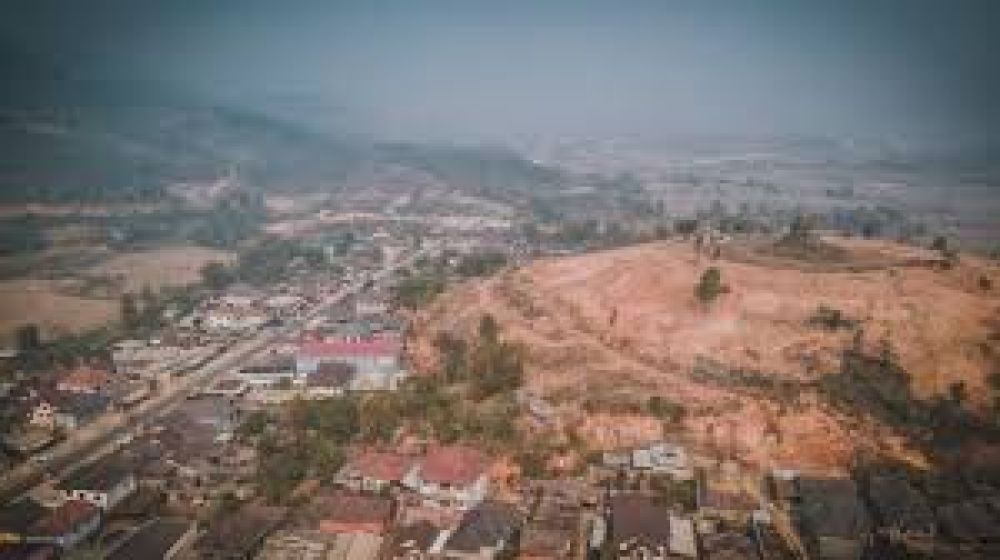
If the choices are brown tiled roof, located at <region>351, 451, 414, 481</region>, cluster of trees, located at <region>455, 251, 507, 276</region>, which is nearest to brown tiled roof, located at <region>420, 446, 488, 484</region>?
brown tiled roof, located at <region>351, 451, 414, 481</region>

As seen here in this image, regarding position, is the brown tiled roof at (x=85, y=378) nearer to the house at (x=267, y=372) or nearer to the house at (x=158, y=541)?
the house at (x=267, y=372)

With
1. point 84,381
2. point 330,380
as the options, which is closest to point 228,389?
point 330,380

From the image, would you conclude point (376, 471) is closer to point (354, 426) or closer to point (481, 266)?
point (354, 426)

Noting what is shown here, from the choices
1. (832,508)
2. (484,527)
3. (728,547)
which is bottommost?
(728,547)

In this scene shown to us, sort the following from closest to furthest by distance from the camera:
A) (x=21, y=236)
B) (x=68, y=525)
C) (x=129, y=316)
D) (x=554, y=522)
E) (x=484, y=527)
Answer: (x=484, y=527) → (x=554, y=522) → (x=68, y=525) → (x=129, y=316) → (x=21, y=236)

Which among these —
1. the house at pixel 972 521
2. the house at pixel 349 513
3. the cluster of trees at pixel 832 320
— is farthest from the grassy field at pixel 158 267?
the house at pixel 972 521

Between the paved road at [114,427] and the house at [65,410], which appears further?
the house at [65,410]

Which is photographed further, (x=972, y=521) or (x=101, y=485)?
(x=101, y=485)
